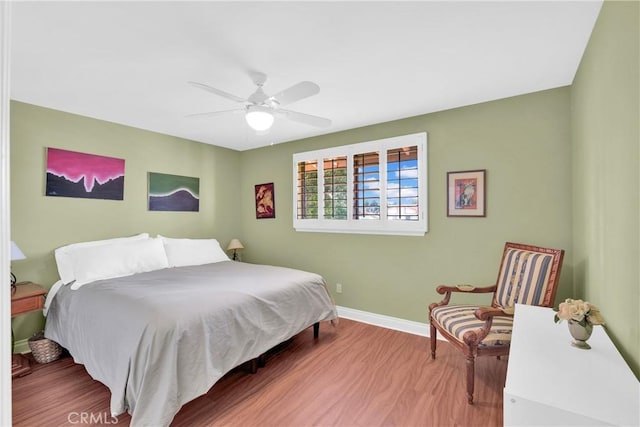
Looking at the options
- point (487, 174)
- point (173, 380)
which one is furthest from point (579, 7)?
point (173, 380)

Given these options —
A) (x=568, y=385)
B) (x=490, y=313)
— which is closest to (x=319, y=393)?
(x=490, y=313)

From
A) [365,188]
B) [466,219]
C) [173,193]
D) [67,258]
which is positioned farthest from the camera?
[173,193]

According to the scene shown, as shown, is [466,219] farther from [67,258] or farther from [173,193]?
[67,258]

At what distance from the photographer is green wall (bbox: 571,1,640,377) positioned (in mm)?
1222

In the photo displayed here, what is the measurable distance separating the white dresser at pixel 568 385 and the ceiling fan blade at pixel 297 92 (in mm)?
1824

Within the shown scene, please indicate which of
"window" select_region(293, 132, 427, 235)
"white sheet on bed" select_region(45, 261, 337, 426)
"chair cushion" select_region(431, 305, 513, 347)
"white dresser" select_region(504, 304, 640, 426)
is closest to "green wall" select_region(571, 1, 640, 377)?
"white dresser" select_region(504, 304, 640, 426)

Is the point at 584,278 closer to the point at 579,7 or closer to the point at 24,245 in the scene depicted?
the point at 579,7

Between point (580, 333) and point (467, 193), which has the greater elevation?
point (467, 193)

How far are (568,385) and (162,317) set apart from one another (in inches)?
81.6

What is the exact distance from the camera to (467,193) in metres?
2.96

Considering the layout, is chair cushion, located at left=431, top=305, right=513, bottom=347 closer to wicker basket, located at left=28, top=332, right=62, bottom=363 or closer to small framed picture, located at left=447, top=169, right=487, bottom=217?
small framed picture, located at left=447, top=169, right=487, bottom=217

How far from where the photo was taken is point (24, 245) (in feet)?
9.33

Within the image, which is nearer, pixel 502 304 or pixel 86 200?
pixel 502 304

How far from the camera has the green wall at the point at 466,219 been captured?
257 centimetres
